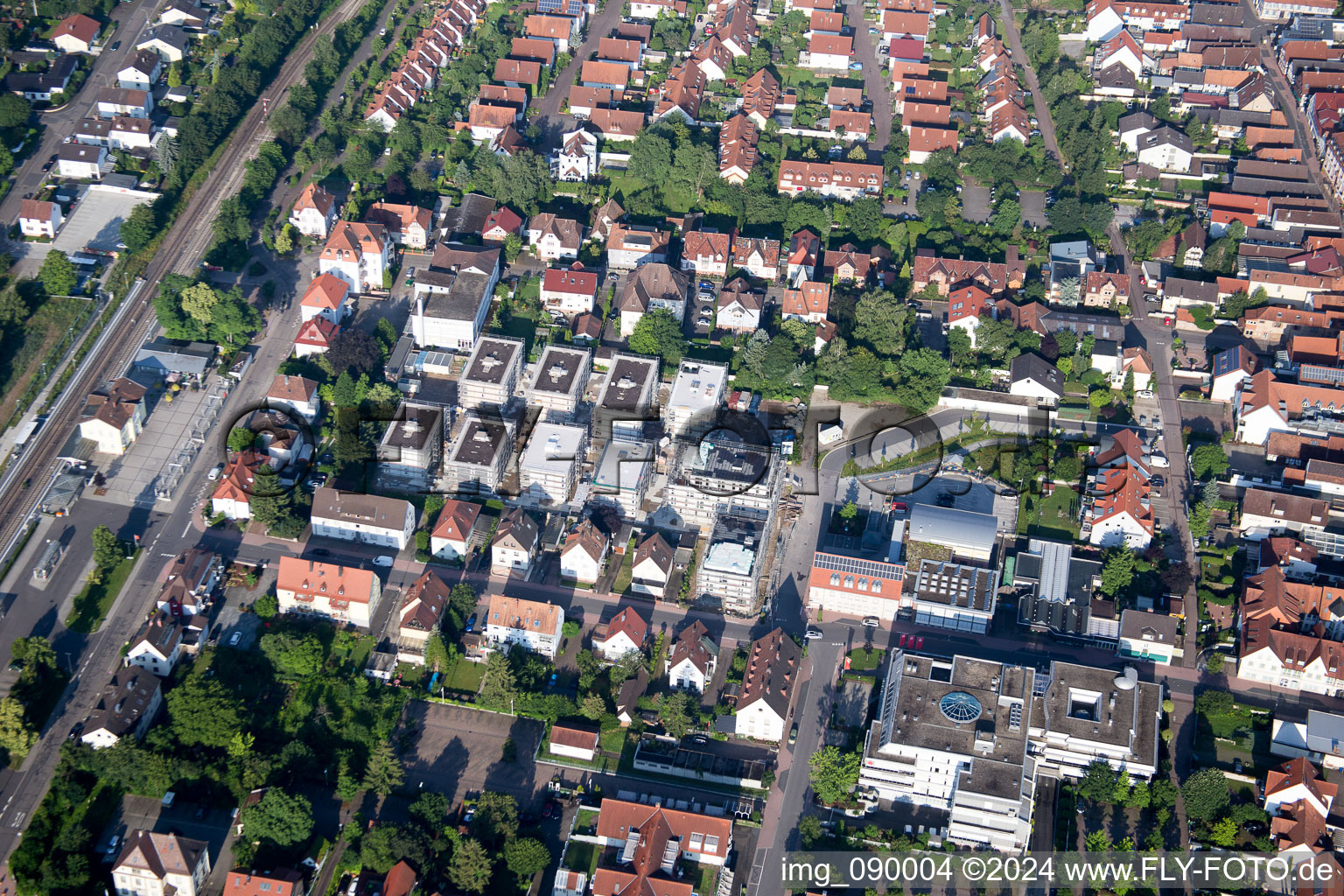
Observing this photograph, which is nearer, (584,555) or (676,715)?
(676,715)

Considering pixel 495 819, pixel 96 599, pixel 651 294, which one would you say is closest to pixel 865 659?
pixel 495 819

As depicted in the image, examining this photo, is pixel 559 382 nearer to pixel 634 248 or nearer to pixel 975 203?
pixel 634 248

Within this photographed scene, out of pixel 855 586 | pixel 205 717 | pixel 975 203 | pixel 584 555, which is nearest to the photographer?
pixel 205 717

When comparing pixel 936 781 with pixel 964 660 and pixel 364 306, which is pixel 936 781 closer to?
pixel 964 660

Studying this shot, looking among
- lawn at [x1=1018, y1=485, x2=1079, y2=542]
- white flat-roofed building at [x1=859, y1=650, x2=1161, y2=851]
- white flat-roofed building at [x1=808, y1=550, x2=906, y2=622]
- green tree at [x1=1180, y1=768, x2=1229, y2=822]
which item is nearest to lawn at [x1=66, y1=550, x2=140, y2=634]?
white flat-roofed building at [x1=808, y1=550, x2=906, y2=622]

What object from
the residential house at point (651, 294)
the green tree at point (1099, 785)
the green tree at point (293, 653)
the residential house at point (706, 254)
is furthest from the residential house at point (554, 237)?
the green tree at point (1099, 785)
